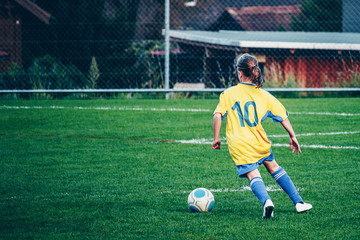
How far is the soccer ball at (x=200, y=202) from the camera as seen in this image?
421 centimetres

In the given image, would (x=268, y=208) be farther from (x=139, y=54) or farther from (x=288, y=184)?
(x=139, y=54)

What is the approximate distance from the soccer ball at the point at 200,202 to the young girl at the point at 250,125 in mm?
294

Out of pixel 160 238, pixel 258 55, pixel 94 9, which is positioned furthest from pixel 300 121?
pixel 94 9

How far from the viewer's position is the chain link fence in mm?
14344

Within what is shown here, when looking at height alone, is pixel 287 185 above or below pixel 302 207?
above

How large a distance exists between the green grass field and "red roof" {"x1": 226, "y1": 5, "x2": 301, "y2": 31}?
23.7 meters

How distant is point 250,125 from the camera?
4195 millimetres

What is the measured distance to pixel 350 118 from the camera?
930 cm

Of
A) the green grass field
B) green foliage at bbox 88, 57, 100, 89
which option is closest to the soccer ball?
the green grass field

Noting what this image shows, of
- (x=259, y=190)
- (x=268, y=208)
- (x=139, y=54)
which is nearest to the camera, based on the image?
(x=268, y=208)

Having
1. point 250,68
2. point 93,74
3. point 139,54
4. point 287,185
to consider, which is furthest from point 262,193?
point 139,54

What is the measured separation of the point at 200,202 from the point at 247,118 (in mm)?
700

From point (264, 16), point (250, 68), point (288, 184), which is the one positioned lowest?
point (288, 184)

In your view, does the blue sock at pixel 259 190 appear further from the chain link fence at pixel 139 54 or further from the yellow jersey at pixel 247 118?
the chain link fence at pixel 139 54
